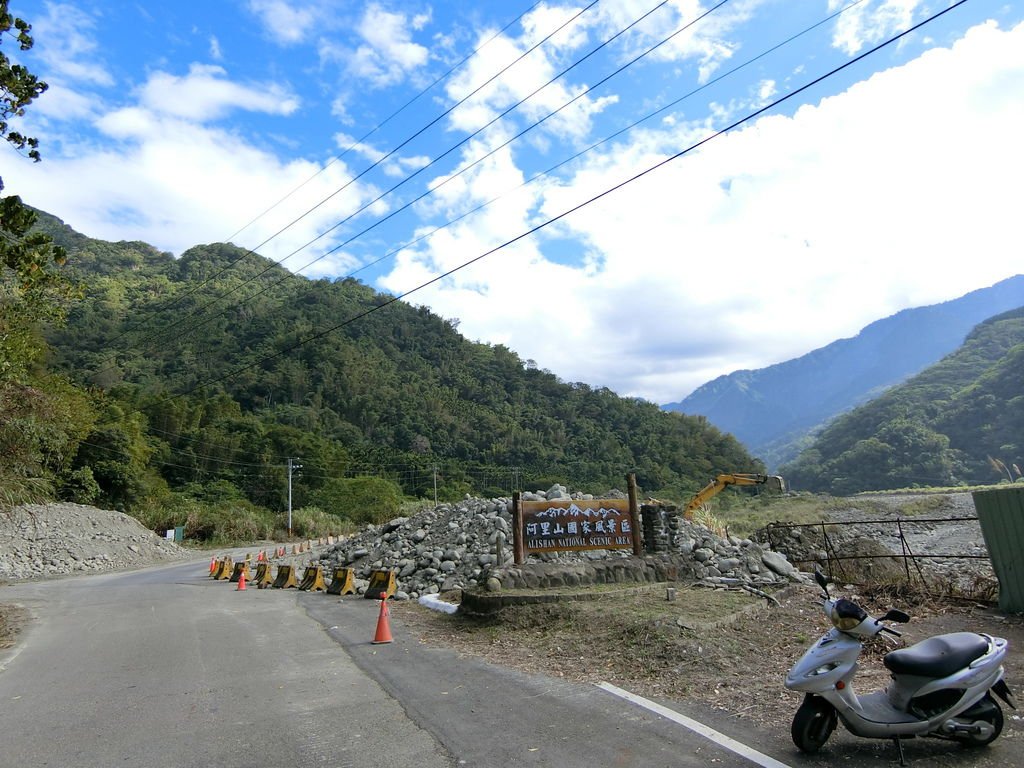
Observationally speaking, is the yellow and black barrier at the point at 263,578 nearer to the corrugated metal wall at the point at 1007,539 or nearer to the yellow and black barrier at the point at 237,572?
the yellow and black barrier at the point at 237,572

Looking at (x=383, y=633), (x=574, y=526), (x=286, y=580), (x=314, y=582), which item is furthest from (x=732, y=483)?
(x=383, y=633)

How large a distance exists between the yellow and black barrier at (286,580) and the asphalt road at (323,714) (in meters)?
8.52

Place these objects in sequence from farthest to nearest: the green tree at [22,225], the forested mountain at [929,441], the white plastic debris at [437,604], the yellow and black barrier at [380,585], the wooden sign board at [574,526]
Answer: the forested mountain at [929,441], the yellow and black barrier at [380,585], the wooden sign board at [574,526], the white plastic debris at [437,604], the green tree at [22,225]

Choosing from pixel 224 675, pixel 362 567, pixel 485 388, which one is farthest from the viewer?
pixel 485 388

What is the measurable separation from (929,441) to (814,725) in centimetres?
10455

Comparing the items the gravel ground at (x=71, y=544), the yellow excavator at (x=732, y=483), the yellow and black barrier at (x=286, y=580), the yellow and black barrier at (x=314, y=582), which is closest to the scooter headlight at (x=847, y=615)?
the yellow and black barrier at (x=314, y=582)

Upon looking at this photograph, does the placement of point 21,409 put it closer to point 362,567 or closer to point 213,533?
point 362,567

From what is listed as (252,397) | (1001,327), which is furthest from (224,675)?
(1001,327)

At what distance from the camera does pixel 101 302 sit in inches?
3145

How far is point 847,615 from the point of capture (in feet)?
15.1

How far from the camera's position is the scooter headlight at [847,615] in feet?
15.0

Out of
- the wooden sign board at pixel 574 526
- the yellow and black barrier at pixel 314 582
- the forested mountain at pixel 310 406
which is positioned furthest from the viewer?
the forested mountain at pixel 310 406

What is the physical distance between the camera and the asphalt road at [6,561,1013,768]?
468cm

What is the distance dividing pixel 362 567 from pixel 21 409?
999cm
